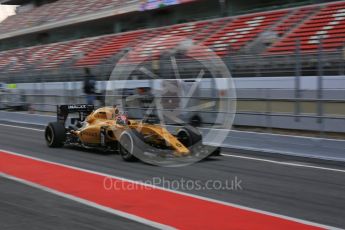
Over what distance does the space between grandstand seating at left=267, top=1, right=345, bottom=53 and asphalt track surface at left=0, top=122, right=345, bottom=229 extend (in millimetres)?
7304

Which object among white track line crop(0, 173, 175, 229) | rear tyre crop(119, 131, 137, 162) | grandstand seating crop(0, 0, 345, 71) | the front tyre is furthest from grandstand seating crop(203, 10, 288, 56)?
white track line crop(0, 173, 175, 229)

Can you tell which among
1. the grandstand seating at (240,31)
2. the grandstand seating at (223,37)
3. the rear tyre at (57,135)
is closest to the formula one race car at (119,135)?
the rear tyre at (57,135)

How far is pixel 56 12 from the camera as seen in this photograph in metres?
42.6

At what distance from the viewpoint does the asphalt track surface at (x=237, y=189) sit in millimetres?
5922

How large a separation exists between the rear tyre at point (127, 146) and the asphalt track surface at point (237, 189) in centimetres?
15

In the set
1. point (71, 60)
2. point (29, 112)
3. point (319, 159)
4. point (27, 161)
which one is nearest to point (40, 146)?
point (27, 161)

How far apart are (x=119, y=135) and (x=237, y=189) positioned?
10.7 ft

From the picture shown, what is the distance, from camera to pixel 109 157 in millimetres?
10289

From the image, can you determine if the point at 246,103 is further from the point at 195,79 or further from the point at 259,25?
the point at 259,25

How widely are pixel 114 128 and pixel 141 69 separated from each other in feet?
17.9

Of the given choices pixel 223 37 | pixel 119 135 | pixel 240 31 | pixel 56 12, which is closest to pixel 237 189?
pixel 119 135

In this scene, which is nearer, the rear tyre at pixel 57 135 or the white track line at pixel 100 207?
the white track line at pixel 100 207

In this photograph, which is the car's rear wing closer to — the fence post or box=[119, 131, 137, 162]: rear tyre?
box=[119, 131, 137, 162]: rear tyre

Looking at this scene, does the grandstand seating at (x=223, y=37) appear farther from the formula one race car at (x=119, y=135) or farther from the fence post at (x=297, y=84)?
the formula one race car at (x=119, y=135)
